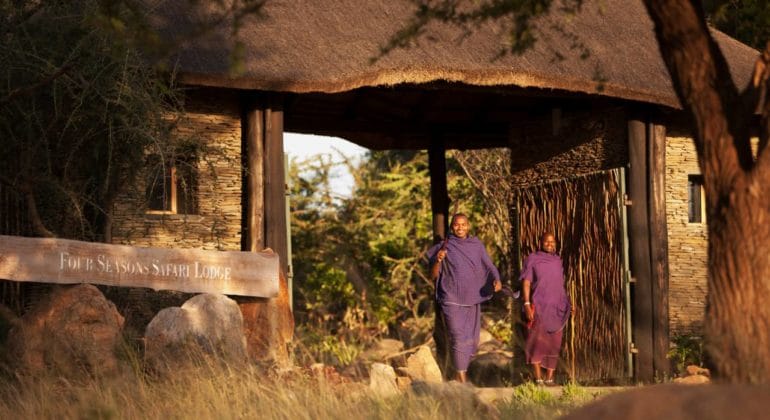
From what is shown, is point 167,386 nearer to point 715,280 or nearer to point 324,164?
point 715,280

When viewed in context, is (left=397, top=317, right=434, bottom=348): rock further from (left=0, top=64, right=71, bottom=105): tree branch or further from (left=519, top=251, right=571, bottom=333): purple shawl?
(left=0, top=64, right=71, bottom=105): tree branch

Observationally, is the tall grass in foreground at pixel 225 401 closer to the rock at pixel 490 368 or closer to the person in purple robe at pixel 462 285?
the person in purple robe at pixel 462 285

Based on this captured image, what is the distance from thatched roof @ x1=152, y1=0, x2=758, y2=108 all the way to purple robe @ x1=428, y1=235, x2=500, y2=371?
1.51 metres

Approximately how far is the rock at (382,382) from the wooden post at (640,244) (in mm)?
3174

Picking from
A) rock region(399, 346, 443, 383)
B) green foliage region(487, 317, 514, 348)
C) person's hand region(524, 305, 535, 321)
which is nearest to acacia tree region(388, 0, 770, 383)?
rock region(399, 346, 443, 383)

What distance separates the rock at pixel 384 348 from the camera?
14.9 m

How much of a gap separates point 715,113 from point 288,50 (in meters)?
4.94

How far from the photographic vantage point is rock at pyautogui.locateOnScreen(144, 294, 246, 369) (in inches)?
310

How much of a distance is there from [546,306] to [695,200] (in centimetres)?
188

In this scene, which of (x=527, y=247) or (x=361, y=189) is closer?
(x=527, y=247)

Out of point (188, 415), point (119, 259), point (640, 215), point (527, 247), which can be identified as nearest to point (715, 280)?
point (188, 415)

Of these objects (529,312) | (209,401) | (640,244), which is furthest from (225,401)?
(640,244)

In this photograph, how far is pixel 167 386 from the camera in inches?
267

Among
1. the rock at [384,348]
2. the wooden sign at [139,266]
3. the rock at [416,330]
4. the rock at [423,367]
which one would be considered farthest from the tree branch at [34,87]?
the rock at [416,330]
